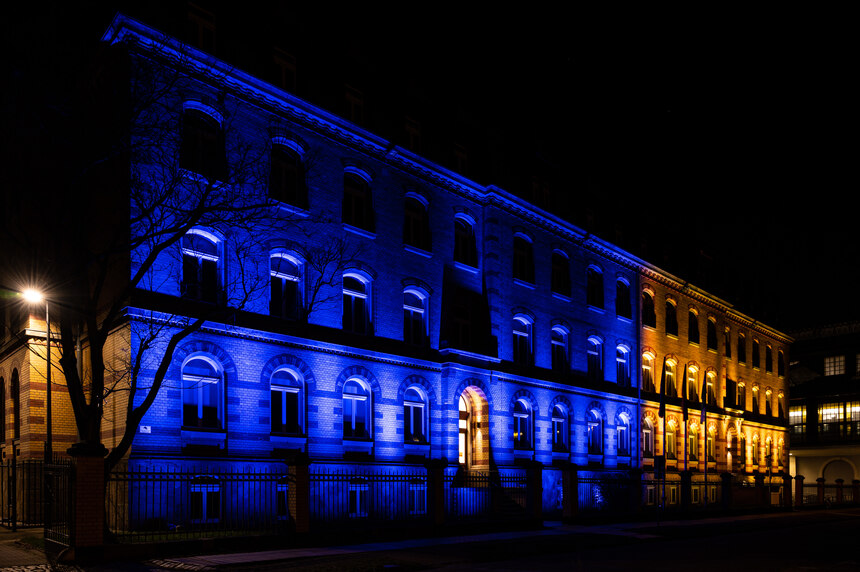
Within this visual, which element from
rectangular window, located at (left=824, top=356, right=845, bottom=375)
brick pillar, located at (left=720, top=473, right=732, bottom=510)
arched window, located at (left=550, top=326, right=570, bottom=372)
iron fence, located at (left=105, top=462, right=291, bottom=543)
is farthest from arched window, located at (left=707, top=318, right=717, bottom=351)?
iron fence, located at (left=105, top=462, right=291, bottom=543)

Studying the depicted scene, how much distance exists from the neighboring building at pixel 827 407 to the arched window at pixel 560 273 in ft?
99.9

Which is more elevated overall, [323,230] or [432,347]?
[323,230]

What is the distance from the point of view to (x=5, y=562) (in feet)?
50.4

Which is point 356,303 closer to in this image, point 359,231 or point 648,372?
point 359,231

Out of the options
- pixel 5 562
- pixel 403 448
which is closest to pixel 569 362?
pixel 403 448

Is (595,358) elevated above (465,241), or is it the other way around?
(465,241)

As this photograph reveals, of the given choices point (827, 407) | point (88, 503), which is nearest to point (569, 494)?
point (88, 503)

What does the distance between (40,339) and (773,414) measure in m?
49.0

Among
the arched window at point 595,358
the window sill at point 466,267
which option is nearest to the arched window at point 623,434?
the arched window at point 595,358

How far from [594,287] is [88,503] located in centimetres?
2734

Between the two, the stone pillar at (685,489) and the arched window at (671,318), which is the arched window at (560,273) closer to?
the stone pillar at (685,489)

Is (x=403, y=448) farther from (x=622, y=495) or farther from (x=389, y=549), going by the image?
(x=622, y=495)

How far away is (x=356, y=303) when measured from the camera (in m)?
25.6

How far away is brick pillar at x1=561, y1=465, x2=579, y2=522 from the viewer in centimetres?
2595
